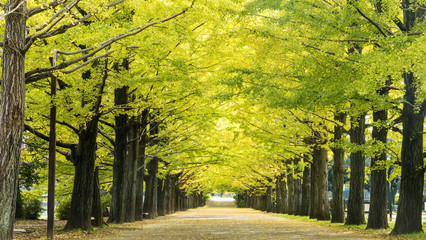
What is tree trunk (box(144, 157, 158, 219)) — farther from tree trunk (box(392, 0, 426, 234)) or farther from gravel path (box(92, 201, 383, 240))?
tree trunk (box(392, 0, 426, 234))

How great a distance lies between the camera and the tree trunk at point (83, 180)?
55.4 feet

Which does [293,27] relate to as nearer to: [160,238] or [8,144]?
[160,238]

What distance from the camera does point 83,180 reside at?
56.1 ft

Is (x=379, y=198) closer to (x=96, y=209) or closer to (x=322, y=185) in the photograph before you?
(x=322, y=185)

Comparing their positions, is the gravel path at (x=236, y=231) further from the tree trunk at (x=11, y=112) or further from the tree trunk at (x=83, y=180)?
the tree trunk at (x=11, y=112)

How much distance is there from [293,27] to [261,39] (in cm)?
235

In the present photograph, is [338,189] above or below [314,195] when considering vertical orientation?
above

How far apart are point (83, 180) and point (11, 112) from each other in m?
6.86

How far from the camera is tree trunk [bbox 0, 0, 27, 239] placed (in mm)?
10336

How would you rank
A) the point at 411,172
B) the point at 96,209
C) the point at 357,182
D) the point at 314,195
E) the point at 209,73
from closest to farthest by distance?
the point at 411,172
the point at 96,209
the point at 357,182
the point at 209,73
the point at 314,195

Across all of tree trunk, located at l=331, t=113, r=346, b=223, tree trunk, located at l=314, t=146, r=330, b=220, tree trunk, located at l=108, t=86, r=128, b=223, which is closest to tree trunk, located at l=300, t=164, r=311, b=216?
tree trunk, located at l=314, t=146, r=330, b=220

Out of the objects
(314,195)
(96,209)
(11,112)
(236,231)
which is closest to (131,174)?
(96,209)

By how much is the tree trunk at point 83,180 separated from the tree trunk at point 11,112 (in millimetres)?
6403

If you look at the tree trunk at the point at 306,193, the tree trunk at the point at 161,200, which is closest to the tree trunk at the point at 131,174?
the tree trunk at the point at 306,193
